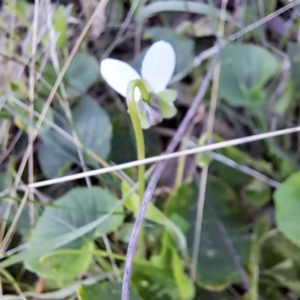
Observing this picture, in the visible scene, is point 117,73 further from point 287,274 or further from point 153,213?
point 287,274

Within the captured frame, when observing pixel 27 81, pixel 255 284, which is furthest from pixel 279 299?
pixel 27 81

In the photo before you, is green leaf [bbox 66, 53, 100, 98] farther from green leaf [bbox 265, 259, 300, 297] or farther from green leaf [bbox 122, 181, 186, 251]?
green leaf [bbox 265, 259, 300, 297]

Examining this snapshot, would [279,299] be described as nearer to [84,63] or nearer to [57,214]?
[57,214]

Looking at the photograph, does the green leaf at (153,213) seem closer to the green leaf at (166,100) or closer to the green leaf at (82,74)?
the green leaf at (166,100)

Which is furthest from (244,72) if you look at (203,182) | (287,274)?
(287,274)

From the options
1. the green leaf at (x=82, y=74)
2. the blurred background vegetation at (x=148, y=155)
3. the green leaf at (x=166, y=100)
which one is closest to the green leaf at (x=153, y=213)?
the blurred background vegetation at (x=148, y=155)
